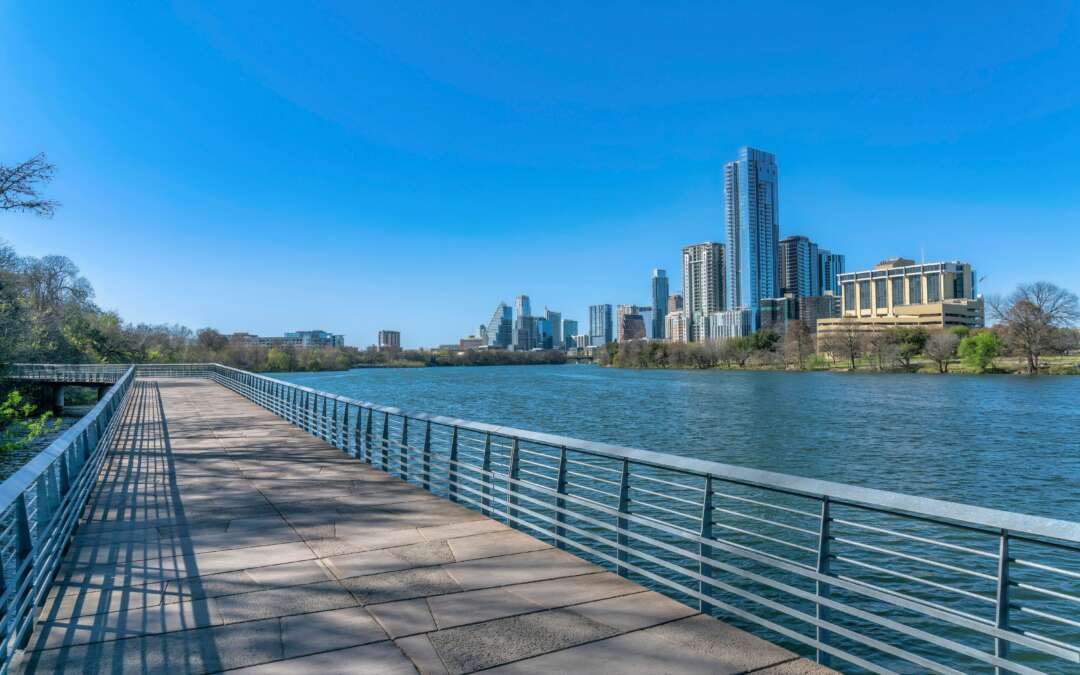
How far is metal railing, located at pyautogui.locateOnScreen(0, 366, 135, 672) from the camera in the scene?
4336 millimetres

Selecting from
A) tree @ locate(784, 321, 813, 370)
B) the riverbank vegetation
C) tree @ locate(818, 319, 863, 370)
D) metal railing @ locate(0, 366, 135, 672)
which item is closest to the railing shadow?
metal railing @ locate(0, 366, 135, 672)

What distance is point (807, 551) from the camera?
8320mm

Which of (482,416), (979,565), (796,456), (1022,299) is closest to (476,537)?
(979,565)

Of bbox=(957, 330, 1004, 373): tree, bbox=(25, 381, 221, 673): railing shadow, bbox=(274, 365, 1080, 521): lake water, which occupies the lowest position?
bbox=(274, 365, 1080, 521): lake water

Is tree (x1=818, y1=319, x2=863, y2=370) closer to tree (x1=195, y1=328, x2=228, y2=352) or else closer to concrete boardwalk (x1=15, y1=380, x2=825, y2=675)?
tree (x1=195, y1=328, x2=228, y2=352)

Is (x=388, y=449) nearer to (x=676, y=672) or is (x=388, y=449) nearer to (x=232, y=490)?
(x=232, y=490)

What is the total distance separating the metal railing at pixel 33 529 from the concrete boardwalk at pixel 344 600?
218 mm

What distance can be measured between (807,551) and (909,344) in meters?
109

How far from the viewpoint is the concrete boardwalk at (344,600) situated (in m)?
4.49

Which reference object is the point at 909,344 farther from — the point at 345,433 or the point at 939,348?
the point at 345,433

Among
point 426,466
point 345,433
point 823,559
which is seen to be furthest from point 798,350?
point 823,559

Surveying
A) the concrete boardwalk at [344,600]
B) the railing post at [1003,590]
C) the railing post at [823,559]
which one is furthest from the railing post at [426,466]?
the railing post at [1003,590]

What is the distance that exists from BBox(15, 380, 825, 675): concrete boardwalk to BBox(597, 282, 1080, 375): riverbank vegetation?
10104 centimetres

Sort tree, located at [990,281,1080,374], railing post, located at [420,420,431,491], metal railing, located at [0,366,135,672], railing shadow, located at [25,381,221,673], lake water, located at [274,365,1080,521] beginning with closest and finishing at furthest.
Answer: metal railing, located at [0,366,135,672] → railing shadow, located at [25,381,221,673] → railing post, located at [420,420,431,491] → lake water, located at [274,365,1080,521] → tree, located at [990,281,1080,374]
